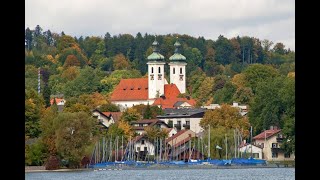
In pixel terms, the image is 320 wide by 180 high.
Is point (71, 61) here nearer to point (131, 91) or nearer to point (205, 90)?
point (131, 91)

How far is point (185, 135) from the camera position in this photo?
10200 cm

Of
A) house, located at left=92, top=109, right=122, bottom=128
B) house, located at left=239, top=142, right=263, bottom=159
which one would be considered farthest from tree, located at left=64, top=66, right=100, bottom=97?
house, located at left=239, top=142, right=263, bottom=159

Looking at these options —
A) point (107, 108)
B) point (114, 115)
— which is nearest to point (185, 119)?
point (114, 115)

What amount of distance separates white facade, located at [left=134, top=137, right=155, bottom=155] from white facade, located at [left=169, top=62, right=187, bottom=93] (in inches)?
2416

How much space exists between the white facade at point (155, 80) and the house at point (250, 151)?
6148 cm

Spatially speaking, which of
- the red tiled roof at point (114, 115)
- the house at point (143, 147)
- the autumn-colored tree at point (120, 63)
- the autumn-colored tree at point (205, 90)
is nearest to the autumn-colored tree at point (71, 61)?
the autumn-colored tree at point (120, 63)

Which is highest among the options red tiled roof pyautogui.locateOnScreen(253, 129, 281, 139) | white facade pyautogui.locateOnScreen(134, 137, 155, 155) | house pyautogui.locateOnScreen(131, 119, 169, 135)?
house pyautogui.locateOnScreen(131, 119, 169, 135)

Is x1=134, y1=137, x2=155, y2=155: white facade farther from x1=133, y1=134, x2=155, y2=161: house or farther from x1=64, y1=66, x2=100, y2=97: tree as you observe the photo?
x1=64, y1=66, x2=100, y2=97: tree

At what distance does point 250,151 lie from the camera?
285ft

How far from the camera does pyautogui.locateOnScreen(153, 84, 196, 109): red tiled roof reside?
5704 inches

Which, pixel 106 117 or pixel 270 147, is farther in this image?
pixel 106 117

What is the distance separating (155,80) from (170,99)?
6334mm

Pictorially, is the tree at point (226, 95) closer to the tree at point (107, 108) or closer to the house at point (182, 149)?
the tree at point (107, 108)
